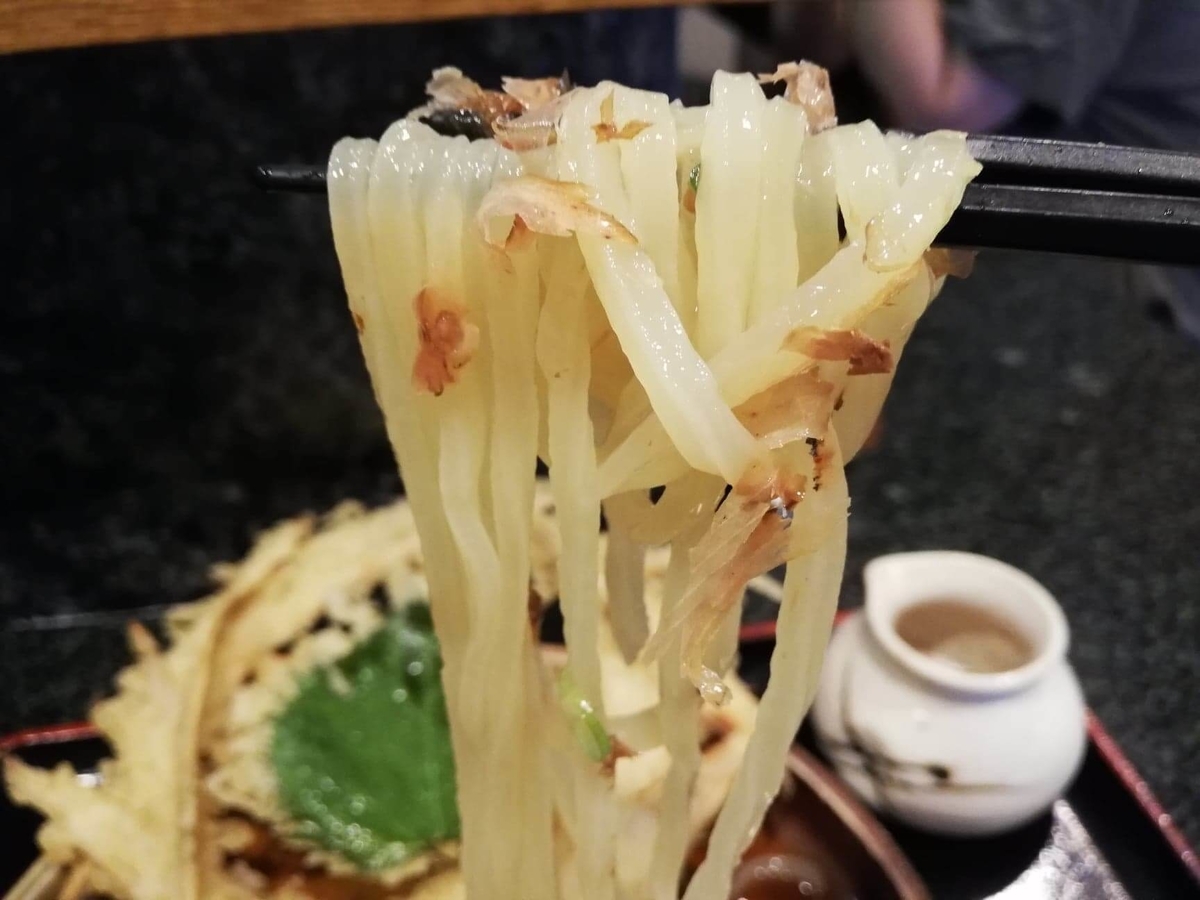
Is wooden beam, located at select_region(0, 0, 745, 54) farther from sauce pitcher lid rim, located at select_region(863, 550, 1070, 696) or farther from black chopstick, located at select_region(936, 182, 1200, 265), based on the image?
sauce pitcher lid rim, located at select_region(863, 550, 1070, 696)

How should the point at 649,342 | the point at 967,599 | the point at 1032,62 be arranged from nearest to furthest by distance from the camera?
the point at 649,342, the point at 967,599, the point at 1032,62

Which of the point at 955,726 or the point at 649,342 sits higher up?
the point at 649,342

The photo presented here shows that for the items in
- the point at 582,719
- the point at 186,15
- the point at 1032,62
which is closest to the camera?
the point at 582,719

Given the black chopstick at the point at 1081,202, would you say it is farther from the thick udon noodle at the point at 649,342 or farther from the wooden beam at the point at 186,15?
the wooden beam at the point at 186,15

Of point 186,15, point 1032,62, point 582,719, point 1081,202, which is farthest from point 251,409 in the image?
point 1032,62

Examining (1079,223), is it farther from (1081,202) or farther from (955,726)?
(955,726)

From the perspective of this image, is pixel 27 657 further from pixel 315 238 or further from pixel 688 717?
pixel 688 717

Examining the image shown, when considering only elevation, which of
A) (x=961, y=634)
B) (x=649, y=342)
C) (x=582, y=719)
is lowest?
(x=961, y=634)
